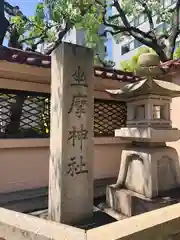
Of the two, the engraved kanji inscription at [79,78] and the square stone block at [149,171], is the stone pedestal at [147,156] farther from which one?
the engraved kanji inscription at [79,78]

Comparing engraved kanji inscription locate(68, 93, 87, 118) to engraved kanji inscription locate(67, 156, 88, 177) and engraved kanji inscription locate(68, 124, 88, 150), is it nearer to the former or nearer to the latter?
engraved kanji inscription locate(68, 124, 88, 150)

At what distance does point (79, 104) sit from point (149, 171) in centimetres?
156

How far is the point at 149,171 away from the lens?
3697 millimetres

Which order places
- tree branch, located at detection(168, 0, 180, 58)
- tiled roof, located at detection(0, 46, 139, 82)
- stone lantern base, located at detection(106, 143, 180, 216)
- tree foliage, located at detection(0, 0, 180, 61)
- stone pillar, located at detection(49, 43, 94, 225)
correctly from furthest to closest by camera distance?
tree branch, located at detection(168, 0, 180, 58), tree foliage, located at detection(0, 0, 180, 61), tiled roof, located at detection(0, 46, 139, 82), stone lantern base, located at detection(106, 143, 180, 216), stone pillar, located at detection(49, 43, 94, 225)

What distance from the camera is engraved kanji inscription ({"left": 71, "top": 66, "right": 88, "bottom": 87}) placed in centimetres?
328

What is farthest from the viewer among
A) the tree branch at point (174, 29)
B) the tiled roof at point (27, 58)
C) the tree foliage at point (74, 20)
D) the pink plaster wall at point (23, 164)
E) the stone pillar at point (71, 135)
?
the tree branch at point (174, 29)

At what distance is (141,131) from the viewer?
3832 mm

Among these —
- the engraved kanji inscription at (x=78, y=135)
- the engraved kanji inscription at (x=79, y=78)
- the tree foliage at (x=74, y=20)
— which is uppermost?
the tree foliage at (x=74, y=20)

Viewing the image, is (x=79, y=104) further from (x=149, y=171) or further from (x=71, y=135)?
(x=149, y=171)

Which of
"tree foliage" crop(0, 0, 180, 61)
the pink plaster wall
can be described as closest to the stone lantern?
the pink plaster wall

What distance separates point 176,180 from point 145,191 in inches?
27.0

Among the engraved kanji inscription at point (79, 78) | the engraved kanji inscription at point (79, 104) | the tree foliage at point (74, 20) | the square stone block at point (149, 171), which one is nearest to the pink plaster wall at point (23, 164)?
the square stone block at point (149, 171)

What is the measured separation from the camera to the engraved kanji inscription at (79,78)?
3.28 m

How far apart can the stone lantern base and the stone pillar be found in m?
0.74
